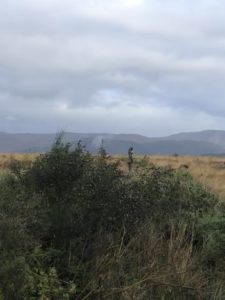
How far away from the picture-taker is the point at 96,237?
890cm

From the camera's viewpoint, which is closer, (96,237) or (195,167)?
(96,237)

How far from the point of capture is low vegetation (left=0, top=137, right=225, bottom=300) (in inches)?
295

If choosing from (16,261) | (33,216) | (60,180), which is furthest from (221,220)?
(16,261)

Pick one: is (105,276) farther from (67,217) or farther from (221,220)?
(221,220)

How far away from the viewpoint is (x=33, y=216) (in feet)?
26.5

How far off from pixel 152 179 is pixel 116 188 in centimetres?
146

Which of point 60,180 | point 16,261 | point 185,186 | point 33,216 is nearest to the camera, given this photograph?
point 16,261

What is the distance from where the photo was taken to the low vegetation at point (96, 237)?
7.48 metres

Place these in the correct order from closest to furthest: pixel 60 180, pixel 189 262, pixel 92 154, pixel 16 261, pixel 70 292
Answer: pixel 16 261 → pixel 70 292 → pixel 189 262 → pixel 60 180 → pixel 92 154

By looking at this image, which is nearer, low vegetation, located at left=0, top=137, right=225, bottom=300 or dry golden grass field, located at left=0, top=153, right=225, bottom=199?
low vegetation, located at left=0, top=137, right=225, bottom=300

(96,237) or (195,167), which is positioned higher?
(195,167)

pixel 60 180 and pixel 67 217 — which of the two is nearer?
pixel 67 217

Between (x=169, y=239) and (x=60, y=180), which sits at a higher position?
(x=60, y=180)

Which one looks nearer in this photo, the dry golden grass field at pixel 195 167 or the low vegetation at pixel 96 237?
the low vegetation at pixel 96 237
